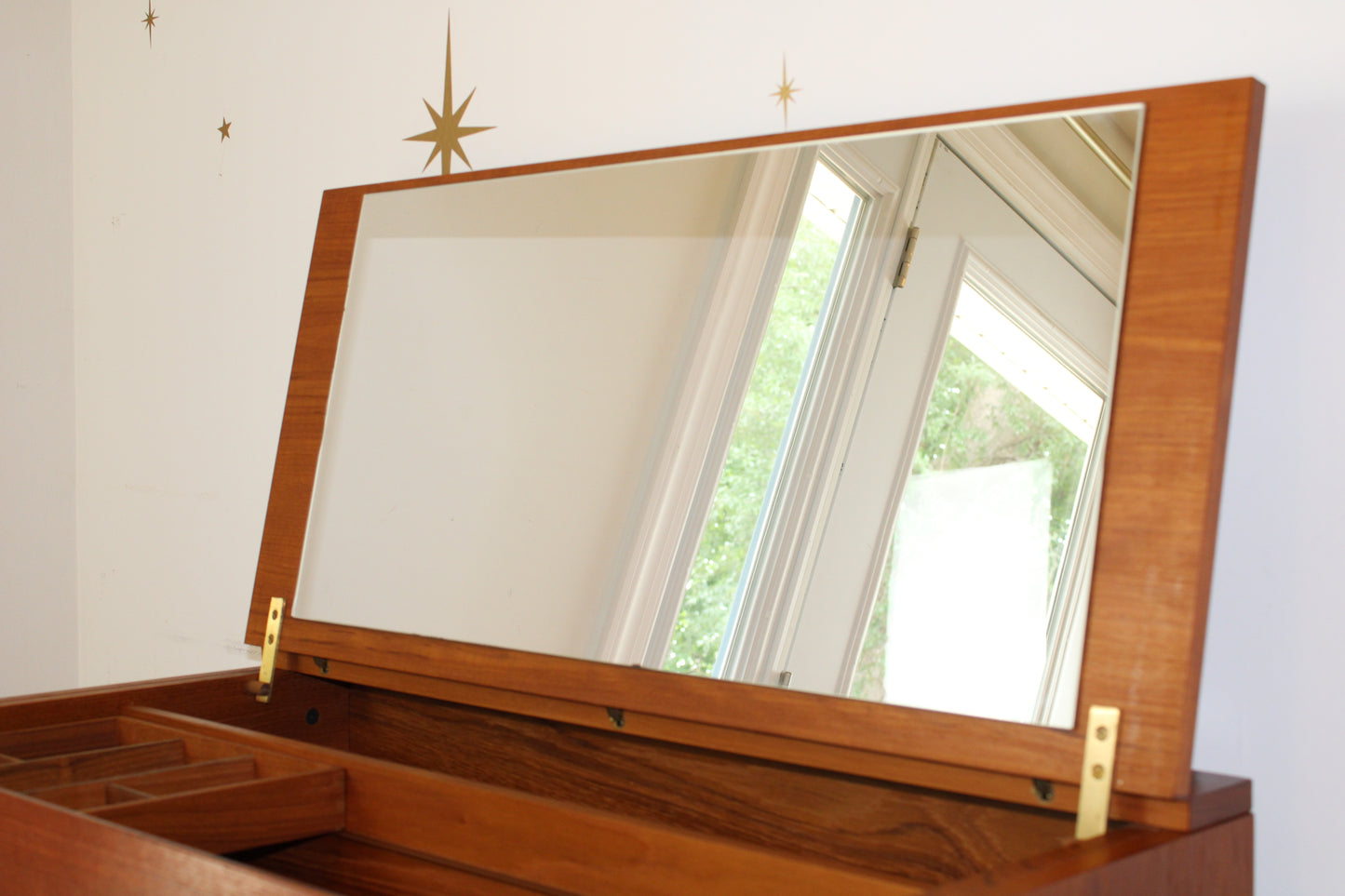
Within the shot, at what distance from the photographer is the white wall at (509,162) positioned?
90 centimetres

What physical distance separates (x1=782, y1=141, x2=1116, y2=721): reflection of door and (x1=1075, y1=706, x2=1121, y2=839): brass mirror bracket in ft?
0.35

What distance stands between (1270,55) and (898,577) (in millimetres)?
535

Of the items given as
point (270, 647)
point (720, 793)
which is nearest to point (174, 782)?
point (270, 647)

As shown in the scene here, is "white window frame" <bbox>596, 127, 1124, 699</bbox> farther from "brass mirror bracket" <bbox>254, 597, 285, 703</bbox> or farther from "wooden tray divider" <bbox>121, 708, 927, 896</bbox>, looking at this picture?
"brass mirror bracket" <bbox>254, 597, 285, 703</bbox>

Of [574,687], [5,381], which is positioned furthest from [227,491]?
[574,687]

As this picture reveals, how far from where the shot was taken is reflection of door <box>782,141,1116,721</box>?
851mm

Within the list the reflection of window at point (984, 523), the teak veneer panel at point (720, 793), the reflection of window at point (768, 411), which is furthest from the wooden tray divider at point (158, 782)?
the reflection of window at point (984, 523)

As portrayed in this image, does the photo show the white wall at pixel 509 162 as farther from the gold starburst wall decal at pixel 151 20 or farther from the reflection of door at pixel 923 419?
the reflection of door at pixel 923 419

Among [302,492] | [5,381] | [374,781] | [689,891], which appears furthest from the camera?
[5,381]

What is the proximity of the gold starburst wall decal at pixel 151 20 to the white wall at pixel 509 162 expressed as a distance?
0.02m

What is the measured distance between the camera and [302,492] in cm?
123

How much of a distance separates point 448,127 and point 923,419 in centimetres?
85

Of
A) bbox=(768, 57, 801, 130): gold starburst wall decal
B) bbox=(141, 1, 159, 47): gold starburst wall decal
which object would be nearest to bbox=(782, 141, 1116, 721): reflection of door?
bbox=(768, 57, 801, 130): gold starburst wall decal

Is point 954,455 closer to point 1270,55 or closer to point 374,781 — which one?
point 1270,55
